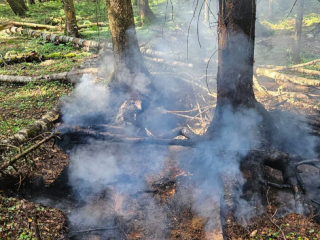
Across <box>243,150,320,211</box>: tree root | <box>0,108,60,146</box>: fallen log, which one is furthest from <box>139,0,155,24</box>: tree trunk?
<box>243,150,320,211</box>: tree root

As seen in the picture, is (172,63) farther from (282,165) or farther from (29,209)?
(29,209)

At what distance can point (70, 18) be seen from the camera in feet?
42.2

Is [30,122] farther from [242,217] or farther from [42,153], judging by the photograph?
[242,217]

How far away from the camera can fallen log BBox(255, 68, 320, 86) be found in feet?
23.9

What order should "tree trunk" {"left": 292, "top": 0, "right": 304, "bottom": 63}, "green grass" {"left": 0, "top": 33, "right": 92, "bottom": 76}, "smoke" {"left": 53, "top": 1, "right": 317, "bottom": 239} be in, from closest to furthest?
"smoke" {"left": 53, "top": 1, "right": 317, "bottom": 239}, "tree trunk" {"left": 292, "top": 0, "right": 304, "bottom": 63}, "green grass" {"left": 0, "top": 33, "right": 92, "bottom": 76}

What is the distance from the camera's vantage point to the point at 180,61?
10.0 m

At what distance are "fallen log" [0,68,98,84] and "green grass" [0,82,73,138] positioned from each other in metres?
0.17

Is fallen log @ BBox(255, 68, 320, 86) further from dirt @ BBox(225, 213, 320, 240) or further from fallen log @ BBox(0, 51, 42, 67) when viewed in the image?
fallen log @ BBox(0, 51, 42, 67)

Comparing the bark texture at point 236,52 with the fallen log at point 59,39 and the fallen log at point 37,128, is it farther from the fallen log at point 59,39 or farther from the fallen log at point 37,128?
the fallen log at point 59,39

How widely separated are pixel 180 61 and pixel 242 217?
7.39m

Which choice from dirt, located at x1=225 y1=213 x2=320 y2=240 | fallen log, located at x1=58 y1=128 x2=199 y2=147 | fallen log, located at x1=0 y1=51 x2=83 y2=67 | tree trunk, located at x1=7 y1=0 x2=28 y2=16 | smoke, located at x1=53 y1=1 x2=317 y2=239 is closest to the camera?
dirt, located at x1=225 y1=213 x2=320 y2=240

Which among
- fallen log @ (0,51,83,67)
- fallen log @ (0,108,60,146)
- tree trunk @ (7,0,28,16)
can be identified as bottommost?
fallen log @ (0,108,60,146)

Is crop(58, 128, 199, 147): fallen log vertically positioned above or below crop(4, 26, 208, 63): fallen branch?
below

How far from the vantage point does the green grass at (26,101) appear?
20.9 feet
